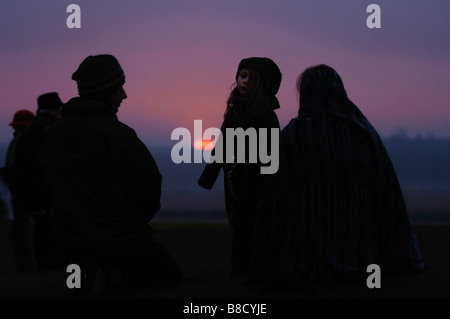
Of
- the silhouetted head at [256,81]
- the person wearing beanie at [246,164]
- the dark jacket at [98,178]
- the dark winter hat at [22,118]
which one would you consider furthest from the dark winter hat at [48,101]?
the dark jacket at [98,178]

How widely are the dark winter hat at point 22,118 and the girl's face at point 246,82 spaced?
13.1 feet

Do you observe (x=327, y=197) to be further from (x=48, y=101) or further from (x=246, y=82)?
(x=48, y=101)

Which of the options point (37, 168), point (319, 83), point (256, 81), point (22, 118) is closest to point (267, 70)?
point (256, 81)

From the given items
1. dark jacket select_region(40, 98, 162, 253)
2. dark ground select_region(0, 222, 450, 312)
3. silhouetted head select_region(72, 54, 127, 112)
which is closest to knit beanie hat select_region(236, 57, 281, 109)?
silhouetted head select_region(72, 54, 127, 112)

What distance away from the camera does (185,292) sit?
6.54m

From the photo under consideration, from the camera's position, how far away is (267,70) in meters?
7.56

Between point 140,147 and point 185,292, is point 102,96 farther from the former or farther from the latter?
point 185,292

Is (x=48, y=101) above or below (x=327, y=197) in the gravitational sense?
above

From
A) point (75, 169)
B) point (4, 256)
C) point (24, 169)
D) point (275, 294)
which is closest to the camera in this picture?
point (75, 169)

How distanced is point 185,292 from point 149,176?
102 centimetres

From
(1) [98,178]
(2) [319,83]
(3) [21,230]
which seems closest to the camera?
(1) [98,178]

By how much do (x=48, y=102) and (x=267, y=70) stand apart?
3314 mm

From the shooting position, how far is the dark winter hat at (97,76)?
646cm
